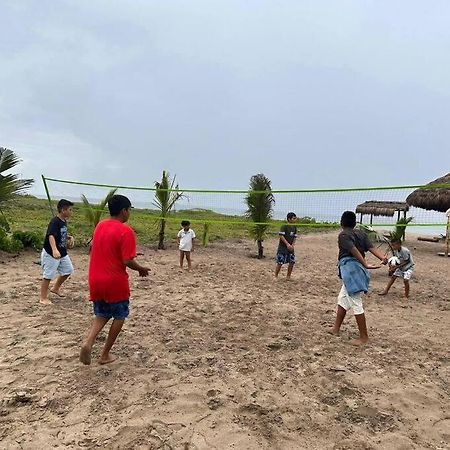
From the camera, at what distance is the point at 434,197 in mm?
14859

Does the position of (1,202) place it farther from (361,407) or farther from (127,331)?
(361,407)

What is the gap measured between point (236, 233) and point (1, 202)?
8.82 metres

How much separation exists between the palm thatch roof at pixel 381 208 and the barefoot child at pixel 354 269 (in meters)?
14.0

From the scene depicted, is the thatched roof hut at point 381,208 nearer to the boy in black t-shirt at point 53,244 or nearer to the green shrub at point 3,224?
the green shrub at point 3,224

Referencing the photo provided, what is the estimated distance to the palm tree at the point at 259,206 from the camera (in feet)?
35.3

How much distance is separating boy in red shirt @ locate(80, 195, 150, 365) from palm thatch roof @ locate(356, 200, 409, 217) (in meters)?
15.7

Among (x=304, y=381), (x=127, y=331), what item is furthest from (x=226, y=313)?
(x=304, y=381)

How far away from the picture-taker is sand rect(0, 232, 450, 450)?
253 centimetres

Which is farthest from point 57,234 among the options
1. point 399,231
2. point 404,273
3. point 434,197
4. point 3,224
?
point 434,197

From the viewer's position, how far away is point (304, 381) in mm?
3166

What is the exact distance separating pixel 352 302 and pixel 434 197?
1227 centimetres

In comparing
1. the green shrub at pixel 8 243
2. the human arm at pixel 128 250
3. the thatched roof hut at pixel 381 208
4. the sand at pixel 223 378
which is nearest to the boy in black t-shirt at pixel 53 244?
the sand at pixel 223 378

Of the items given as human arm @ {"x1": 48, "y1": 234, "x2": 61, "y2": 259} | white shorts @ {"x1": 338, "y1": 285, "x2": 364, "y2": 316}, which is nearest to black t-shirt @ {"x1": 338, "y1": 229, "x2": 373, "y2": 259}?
white shorts @ {"x1": 338, "y1": 285, "x2": 364, "y2": 316}

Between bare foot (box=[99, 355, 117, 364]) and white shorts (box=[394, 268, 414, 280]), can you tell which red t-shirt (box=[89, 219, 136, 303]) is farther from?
white shorts (box=[394, 268, 414, 280])
